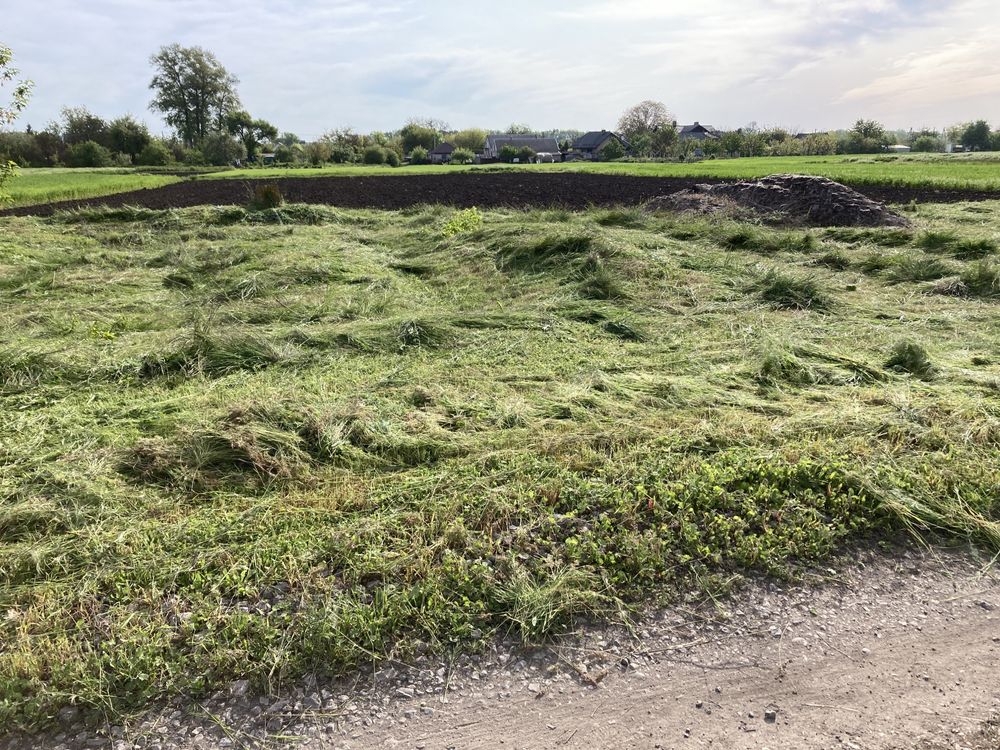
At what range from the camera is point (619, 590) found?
3287 mm

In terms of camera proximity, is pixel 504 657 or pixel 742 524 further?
pixel 742 524

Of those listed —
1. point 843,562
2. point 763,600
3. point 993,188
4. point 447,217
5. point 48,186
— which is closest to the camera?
point 763,600

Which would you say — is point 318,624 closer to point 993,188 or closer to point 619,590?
point 619,590

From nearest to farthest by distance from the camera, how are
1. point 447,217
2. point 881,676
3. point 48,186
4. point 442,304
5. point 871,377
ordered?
point 881,676 < point 871,377 < point 442,304 < point 447,217 < point 48,186

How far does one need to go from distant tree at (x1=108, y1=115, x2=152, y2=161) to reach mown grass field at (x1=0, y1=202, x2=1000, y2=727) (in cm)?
6706

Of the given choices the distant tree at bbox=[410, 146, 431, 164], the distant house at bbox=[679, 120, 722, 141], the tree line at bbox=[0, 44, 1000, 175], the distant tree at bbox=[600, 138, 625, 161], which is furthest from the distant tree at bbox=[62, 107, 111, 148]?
the distant house at bbox=[679, 120, 722, 141]

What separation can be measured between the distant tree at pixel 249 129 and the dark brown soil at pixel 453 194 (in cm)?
4984

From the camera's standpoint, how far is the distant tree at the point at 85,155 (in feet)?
180

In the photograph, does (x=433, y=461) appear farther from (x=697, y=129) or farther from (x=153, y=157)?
(x=697, y=129)

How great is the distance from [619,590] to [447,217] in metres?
15.1

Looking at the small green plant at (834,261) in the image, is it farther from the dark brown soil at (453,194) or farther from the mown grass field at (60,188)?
the mown grass field at (60,188)

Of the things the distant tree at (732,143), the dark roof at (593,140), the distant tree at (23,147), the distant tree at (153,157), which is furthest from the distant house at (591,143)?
the distant tree at (23,147)

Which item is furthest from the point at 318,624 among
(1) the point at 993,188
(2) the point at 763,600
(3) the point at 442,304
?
(1) the point at 993,188

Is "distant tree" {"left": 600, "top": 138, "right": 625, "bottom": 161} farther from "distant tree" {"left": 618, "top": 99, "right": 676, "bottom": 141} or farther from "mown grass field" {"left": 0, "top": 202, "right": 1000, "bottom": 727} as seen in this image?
"mown grass field" {"left": 0, "top": 202, "right": 1000, "bottom": 727}
